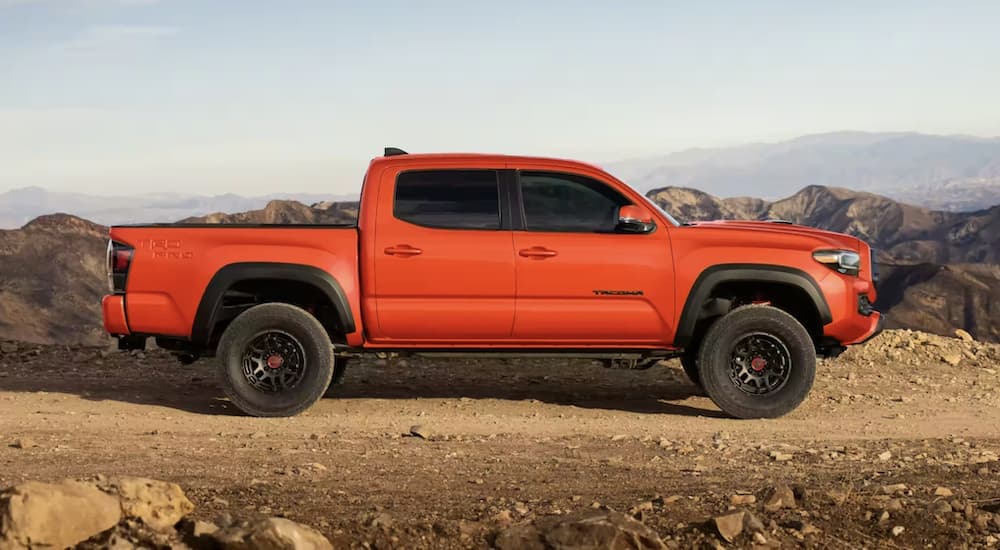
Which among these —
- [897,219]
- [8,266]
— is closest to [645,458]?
[8,266]

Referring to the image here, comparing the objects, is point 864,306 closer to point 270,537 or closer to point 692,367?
point 692,367

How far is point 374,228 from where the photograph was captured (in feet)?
26.5

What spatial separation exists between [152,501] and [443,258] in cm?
336

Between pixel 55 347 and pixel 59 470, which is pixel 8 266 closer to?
pixel 55 347

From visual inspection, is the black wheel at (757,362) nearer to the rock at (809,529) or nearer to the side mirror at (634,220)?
the side mirror at (634,220)

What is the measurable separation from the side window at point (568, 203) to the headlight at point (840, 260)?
59.2 inches

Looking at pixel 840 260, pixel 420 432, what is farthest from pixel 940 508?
pixel 420 432

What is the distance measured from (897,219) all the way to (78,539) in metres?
89.2

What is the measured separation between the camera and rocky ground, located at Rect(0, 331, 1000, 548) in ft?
17.0

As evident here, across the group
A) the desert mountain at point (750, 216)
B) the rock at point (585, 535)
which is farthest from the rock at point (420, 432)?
the desert mountain at point (750, 216)

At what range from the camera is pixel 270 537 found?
465 cm

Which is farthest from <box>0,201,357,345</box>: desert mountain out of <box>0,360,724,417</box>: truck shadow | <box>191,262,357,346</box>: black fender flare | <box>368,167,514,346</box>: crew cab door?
<box>368,167,514,346</box>: crew cab door

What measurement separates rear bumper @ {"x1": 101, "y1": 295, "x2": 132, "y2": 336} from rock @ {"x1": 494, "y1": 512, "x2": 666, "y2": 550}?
4.26 meters

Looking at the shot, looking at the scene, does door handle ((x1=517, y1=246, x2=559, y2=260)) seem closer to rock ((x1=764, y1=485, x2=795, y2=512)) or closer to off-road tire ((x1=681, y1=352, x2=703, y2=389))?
off-road tire ((x1=681, y1=352, x2=703, y2=389))
